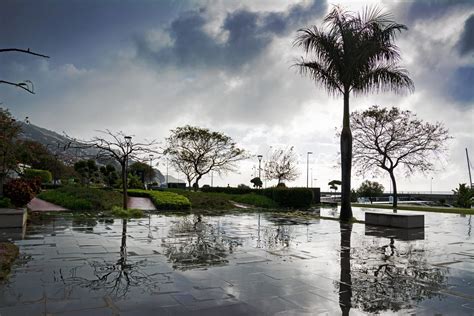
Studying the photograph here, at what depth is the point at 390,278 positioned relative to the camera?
20.6 feet

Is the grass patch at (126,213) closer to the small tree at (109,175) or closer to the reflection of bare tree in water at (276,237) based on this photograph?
the reflection of bare tree in water at (276,237)

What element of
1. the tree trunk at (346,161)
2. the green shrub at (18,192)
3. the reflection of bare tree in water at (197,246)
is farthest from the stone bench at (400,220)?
the green shrub at (18,192)

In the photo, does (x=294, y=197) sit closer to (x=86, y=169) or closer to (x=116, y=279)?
(x=116, y=279)

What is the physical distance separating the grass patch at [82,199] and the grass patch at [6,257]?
11.9 meters

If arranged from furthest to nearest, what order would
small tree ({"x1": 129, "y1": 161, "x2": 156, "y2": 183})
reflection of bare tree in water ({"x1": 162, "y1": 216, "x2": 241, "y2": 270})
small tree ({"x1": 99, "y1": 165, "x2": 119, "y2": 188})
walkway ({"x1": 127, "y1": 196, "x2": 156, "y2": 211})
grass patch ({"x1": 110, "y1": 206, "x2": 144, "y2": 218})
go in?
1. small tree ({"x1": 129, "y1": 161, "x2": 156, "y2": 183})
2. small tree ({"x1": 99, "y1": 165, "x2": 119, "y2": 188})
3. walkway ({"x1": 127, "y1": 196, "x2": 156, "y2": 211})
4. grass patch ({"x1": 110, "y1": 206, "x2": 144, "y2": 218})
5. reflection of bare tree in water ({"x1": 162, "y1": 216, "x2": 241, "y2": 270})

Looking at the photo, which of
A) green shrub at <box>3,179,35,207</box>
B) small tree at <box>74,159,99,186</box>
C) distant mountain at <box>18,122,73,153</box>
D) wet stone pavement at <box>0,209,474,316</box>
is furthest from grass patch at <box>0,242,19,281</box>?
small tree at <box>74,159,99,186</box>

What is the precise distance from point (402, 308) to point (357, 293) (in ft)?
2.34

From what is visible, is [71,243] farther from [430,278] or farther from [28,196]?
[430,278]

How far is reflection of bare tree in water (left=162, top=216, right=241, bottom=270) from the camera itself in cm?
737

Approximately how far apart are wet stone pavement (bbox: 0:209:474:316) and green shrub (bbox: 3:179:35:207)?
9.47 ft

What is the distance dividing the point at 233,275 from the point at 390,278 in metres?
2.57

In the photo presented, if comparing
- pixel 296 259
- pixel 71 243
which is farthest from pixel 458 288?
pixel 71 243

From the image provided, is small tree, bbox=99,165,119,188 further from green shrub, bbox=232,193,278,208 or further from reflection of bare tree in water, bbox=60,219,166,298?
reflection of bare tree in water, bbox=60,219,166,298

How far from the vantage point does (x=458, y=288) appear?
575 cm
